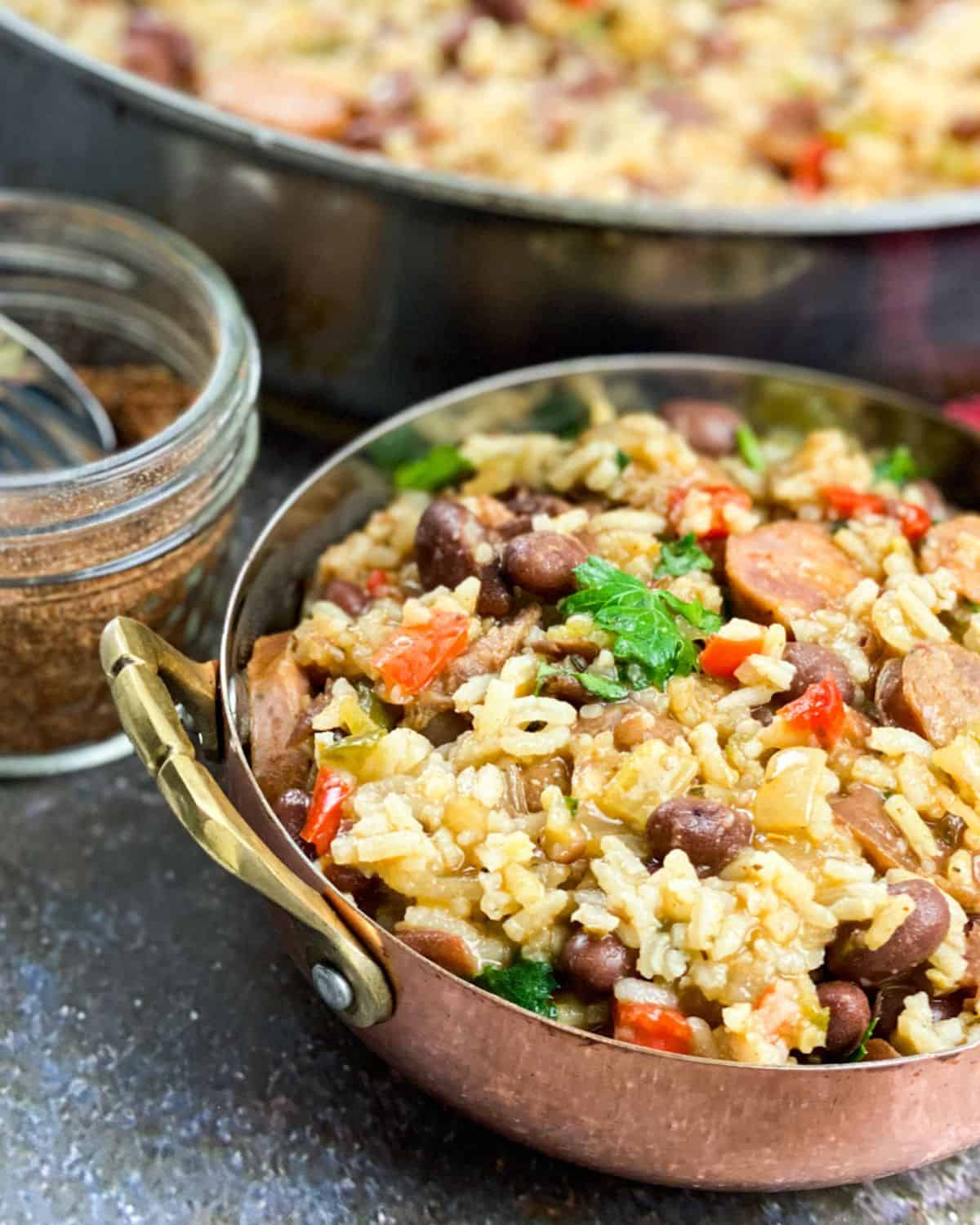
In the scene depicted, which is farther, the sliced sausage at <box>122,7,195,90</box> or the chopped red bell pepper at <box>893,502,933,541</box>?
the sliced sausage at <box>122,7,195,90</box>

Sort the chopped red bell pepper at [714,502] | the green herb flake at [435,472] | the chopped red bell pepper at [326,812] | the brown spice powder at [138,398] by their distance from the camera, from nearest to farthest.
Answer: the chopped red bell pepper at [326,812]
the chopped red bell pepper at [714,502]
the green herb flake at [435,472]
the brown spice powder at [138,398]

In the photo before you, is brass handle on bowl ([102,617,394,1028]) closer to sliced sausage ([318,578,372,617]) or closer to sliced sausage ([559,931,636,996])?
sliced sausage ([559,931,636,996])

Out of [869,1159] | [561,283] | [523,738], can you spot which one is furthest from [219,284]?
[869,1159]

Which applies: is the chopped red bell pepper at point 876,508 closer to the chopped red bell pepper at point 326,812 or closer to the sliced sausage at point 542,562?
the sliced sausage at point 542,562

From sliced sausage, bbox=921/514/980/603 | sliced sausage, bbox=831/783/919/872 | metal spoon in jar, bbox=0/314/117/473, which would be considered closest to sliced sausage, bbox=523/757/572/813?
sliced sausage, bbox=831/783/919/872

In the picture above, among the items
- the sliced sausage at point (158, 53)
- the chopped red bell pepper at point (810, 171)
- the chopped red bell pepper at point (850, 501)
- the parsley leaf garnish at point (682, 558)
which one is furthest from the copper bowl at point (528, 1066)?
the chopped red bell pepper at point (810, 171)

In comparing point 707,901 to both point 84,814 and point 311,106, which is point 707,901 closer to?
point 84,814

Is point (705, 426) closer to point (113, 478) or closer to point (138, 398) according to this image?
point (113, 478)
